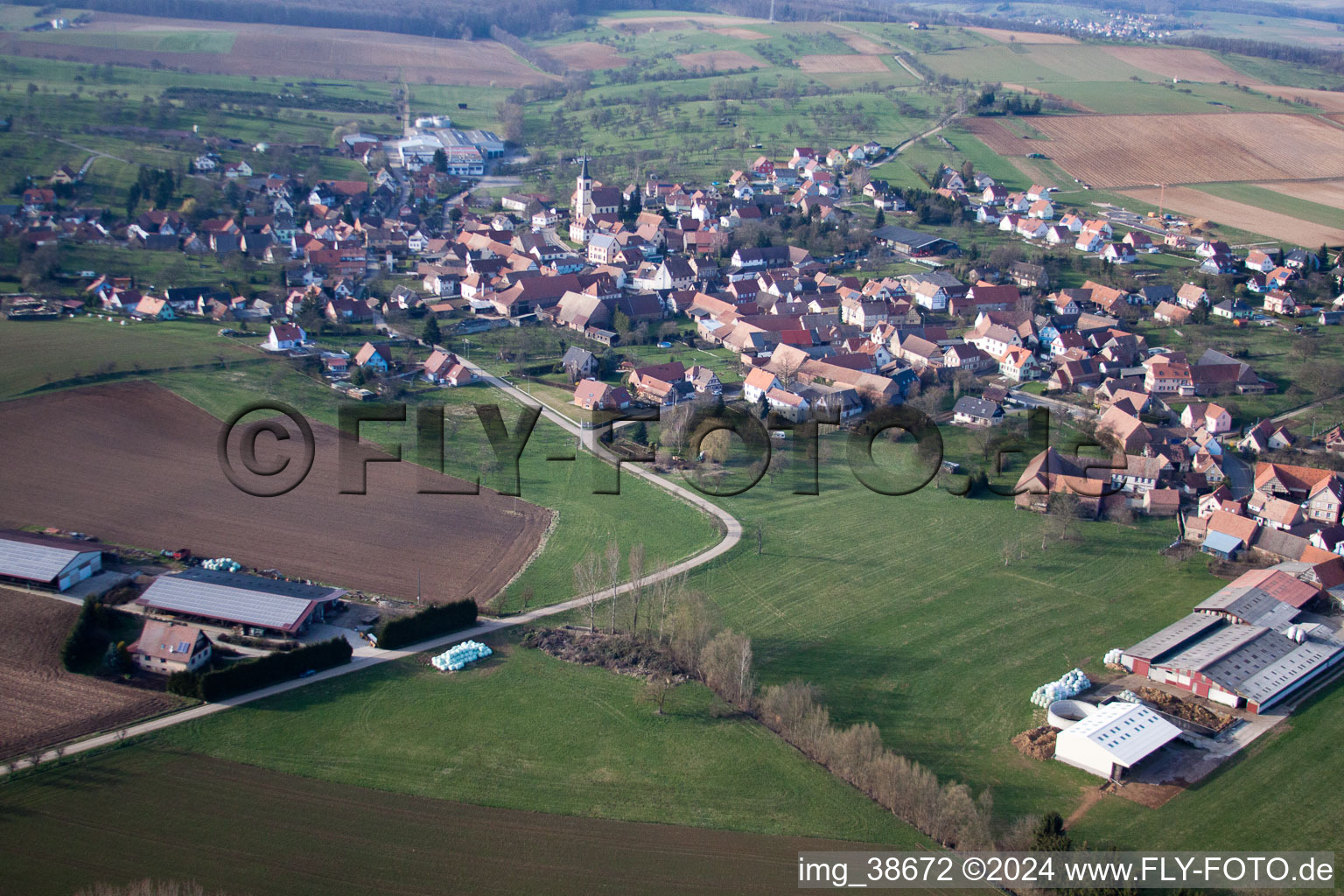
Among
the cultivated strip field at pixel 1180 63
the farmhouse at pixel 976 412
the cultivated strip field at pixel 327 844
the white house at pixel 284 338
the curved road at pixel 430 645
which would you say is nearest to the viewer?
the cultivated strip field at pixel 327 844

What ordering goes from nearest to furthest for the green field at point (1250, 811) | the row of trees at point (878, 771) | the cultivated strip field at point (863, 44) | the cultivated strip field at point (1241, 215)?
the row of trees at point (878, 771) < the green field at point (1250, 811) < the cultivated strip field at point (1241, 215) < the cultivated strip field at point (863, 44)

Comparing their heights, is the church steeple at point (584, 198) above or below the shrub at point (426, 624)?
above

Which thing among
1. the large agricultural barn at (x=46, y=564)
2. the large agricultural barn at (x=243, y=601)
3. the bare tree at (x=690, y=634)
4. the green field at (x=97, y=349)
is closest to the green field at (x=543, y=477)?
the green field at (x=97, y=349)

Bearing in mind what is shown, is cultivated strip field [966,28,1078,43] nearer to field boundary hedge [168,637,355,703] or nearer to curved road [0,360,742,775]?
curved road [0,360,742,775]

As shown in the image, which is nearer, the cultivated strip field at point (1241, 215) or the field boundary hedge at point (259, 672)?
the field boundary hedge at point (259, 672)

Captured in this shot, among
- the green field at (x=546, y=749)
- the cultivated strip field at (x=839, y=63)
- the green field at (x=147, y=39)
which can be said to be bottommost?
the green field at (x=546, y=749)

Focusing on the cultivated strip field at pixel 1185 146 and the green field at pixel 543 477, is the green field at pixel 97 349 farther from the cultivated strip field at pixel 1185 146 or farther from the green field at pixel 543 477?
the cultivated strip field at pixel 1185 146

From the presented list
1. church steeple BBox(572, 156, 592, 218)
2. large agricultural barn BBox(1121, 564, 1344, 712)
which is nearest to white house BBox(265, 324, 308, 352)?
church steeple BBox(572, 156, 592, 218)
